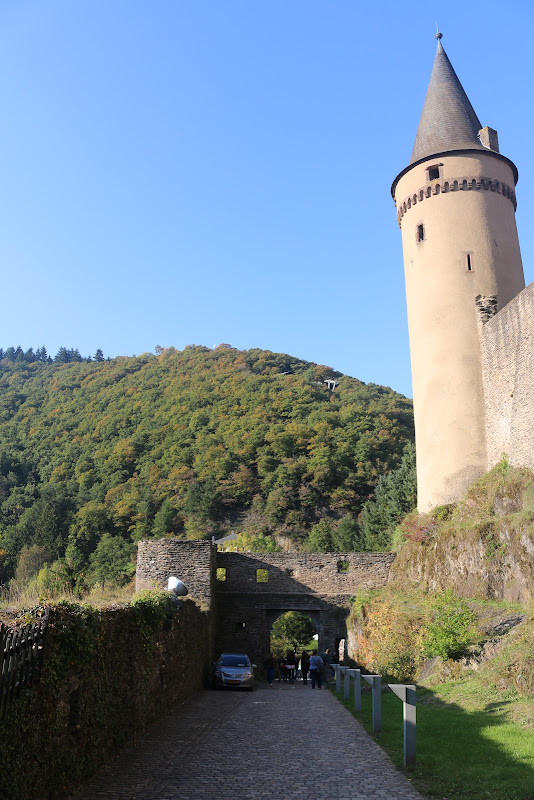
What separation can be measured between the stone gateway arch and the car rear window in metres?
6.09

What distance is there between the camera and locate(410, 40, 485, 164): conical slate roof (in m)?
26.5

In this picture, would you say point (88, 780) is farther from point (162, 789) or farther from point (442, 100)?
point (442, 100)

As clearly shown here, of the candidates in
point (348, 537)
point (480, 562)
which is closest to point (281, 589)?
point (480, 562)

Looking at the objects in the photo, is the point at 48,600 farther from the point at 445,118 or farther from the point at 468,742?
the point at 445,118

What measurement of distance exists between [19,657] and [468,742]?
6.15 m

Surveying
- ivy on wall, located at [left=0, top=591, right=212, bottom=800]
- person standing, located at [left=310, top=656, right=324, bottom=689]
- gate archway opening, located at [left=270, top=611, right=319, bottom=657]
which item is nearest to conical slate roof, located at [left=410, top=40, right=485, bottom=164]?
person standing, located at [left=310, top=656, right=324, bottom=689]

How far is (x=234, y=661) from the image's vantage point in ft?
68.1

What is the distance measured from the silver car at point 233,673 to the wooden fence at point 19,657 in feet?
48.2

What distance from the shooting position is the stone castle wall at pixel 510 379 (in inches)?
813

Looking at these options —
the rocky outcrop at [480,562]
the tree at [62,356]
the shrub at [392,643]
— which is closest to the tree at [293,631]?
the rocky outcrop at [480,562]

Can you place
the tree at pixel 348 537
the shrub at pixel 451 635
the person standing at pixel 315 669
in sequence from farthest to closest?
the tree at pixel 348 537, the person standing at pixel 315 669, the shrub at pixel 451 635

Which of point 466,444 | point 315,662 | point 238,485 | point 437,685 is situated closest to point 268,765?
point 437,685

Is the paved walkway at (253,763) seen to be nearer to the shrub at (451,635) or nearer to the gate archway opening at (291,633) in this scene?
the shrub at (451,635)

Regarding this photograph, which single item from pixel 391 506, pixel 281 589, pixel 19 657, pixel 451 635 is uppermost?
pixel 391 506
